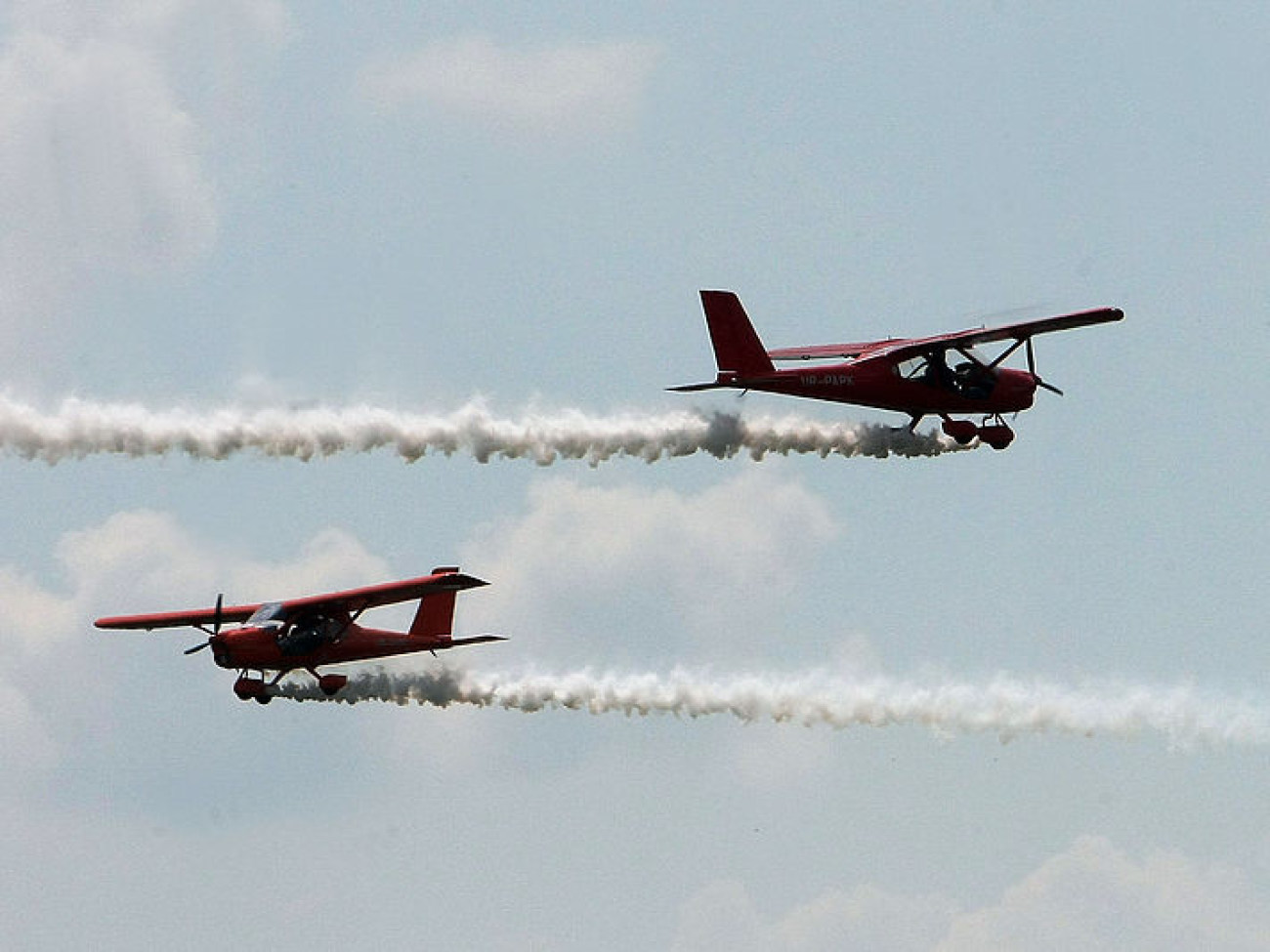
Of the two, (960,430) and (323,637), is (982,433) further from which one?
(323,637)

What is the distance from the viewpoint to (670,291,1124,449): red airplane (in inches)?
2436

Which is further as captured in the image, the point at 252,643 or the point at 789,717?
the point at 789,717

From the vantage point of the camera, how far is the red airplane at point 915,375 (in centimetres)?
6188

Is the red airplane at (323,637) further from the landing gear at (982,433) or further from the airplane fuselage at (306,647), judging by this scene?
the landing gear at (982,433)

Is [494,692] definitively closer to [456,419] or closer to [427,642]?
[427,642]

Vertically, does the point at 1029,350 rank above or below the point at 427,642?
above

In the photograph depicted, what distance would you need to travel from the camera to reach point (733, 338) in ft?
203

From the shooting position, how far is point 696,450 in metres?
63.8

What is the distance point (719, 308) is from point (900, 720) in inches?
422

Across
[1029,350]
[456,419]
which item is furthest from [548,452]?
[1029,350]

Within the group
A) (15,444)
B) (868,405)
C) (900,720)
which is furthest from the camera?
(900,720)

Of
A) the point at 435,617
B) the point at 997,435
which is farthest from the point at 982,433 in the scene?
the point at 435,617

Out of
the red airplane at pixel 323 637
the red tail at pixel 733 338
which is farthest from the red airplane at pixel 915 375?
the red airplane at pixel 323 637

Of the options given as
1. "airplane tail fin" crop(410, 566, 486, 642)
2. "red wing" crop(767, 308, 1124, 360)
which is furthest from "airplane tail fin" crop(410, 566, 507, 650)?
"red wing" crop(767, 308, 1124, 360)
